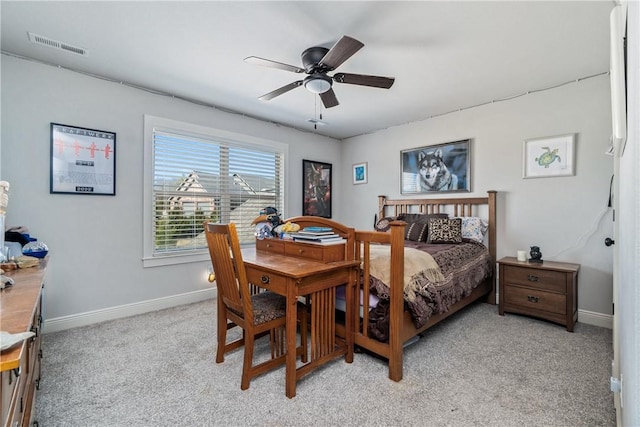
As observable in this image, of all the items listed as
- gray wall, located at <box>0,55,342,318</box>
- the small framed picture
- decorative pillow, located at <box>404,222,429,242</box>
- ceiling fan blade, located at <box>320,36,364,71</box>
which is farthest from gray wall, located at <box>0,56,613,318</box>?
ceiling fan blade, located at <box>320,36,364,71</box>

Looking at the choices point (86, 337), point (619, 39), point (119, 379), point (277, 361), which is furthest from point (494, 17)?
point (86, 337)

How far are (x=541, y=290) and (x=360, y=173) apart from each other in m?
3.01

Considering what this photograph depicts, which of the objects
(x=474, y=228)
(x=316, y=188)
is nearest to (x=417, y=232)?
(x=474, y=228)

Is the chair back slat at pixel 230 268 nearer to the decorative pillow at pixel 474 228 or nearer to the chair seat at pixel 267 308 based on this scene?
the chair seat at pixel 267 308

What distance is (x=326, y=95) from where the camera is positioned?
8.07ft

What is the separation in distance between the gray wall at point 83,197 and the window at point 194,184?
12 cm

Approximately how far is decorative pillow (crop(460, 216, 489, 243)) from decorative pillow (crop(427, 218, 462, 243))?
0.39 feet

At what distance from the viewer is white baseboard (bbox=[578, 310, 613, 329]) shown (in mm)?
2711

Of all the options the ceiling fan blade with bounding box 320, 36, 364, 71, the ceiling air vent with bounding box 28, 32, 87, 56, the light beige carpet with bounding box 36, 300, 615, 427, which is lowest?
the light beige carpet with bounding box 36, 300, 615, 427

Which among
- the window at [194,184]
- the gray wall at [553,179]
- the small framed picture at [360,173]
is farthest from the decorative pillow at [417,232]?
the window at [194,184]

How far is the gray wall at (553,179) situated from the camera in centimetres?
277

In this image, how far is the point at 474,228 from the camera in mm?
3391

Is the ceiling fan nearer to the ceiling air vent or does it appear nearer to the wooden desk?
the wooden desk

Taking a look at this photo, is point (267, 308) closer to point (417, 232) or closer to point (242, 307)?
point (242, 307)
